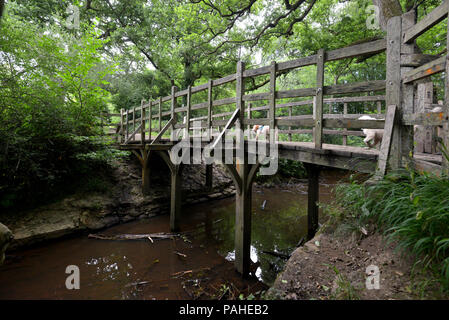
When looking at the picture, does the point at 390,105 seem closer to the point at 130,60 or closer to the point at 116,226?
the point at 116,226

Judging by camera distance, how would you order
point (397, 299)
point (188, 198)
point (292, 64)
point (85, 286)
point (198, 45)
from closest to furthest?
point (397, 299) < point (292, 64) < point (85, 286) < point (188, 198) < point (198, 45)

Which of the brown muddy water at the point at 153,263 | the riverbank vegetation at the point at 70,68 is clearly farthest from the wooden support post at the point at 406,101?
the riverbank vegetation at the point at 70,68

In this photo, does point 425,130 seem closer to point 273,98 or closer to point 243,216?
point 273,98

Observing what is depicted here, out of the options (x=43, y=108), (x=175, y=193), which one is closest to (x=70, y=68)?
(x=43, y=108)

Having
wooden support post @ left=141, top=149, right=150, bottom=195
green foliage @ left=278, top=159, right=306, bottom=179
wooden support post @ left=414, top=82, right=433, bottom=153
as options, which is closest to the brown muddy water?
wooden support post @ left=141, top=149, right=150, bottom=195

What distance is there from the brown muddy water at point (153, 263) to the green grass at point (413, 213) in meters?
2.82

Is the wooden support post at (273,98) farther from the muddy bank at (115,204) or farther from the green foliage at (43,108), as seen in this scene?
the muddy bank at (115,204)

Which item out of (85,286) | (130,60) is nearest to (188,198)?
(85,286)

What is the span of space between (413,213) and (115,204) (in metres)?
8.05

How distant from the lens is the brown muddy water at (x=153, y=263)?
13.5ft

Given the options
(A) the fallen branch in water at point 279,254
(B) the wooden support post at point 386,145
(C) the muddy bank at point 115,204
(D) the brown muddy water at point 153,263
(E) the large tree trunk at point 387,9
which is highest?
(E) the large tree trunk at point 387,9

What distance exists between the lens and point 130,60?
15609 mm

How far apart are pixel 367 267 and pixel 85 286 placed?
488 centimetres

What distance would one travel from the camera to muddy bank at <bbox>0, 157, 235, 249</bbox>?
229 inches
